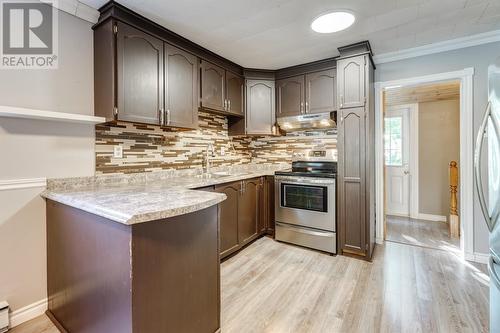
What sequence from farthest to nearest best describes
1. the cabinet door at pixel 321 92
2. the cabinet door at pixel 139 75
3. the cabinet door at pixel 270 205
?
the cabinet door at pixel 270 205 < the cabinet door at pixel 321 92 < the cabinet door at pixel 139 75

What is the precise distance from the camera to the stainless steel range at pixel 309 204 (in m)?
2.79

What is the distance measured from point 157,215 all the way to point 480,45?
139 inches

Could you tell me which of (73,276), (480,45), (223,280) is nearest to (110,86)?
(73,276)

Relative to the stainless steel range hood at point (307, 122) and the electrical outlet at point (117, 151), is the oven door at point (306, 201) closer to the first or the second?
the stainless steel range hood at point (307, 122)

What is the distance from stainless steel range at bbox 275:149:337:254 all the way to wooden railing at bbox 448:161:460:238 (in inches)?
78.3

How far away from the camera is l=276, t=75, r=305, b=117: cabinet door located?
3.20 metres

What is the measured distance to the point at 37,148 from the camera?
174 centimetres

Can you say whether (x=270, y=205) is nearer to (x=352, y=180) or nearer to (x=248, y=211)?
(x=248, y=211)

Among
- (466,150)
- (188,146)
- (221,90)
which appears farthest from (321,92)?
(188,146)

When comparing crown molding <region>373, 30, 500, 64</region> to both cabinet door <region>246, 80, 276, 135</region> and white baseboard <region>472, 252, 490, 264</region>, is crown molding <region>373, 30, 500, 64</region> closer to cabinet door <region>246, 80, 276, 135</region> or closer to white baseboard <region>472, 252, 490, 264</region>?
cabinet door <region>246, 80, 276, 135</region>

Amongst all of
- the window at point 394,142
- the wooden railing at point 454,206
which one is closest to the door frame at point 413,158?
the window at point 394,142

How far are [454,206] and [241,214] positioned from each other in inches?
126

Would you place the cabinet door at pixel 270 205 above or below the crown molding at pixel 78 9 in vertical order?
below

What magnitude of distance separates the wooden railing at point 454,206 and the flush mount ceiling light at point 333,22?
9.63 feet
